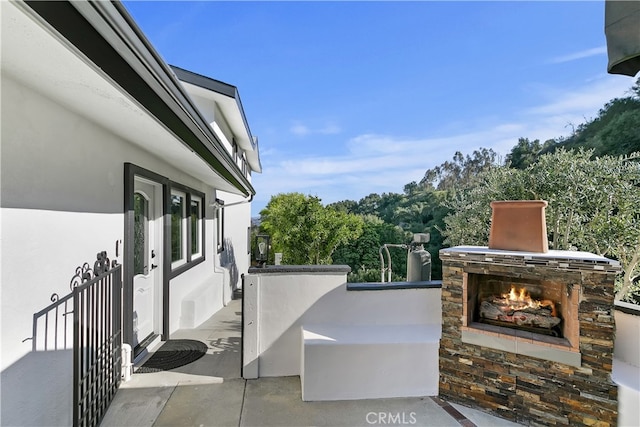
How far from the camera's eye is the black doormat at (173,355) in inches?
148

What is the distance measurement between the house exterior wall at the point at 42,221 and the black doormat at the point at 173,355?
4.39ft

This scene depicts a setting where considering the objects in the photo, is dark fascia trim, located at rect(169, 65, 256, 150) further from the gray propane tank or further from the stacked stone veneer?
the stacked stone veneer

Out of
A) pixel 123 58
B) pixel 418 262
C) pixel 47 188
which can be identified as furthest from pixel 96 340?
pixel 418 262

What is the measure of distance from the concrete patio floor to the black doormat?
0.56ft

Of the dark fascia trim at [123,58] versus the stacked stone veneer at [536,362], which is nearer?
the dark fascia trim at [123,58]

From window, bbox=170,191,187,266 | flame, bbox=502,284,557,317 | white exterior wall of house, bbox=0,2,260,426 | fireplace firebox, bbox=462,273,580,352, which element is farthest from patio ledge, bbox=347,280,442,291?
window, bbox=170,191,187,266

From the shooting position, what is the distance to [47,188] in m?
2.23

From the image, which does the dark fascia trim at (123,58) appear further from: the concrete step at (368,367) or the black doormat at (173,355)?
the black doormat at (173,355)

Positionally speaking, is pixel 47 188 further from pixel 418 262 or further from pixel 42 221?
pixel 418 262

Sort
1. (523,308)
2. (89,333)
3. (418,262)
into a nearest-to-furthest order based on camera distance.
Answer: (89,333)
(523,308)
(418,262)

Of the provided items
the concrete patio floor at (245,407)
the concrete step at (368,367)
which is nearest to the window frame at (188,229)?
the concrete patio floor at (245,407)

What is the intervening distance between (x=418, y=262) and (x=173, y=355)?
357 centimetres

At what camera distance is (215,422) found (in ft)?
9.02

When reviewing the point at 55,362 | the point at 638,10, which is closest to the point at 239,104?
the point at 55,362
